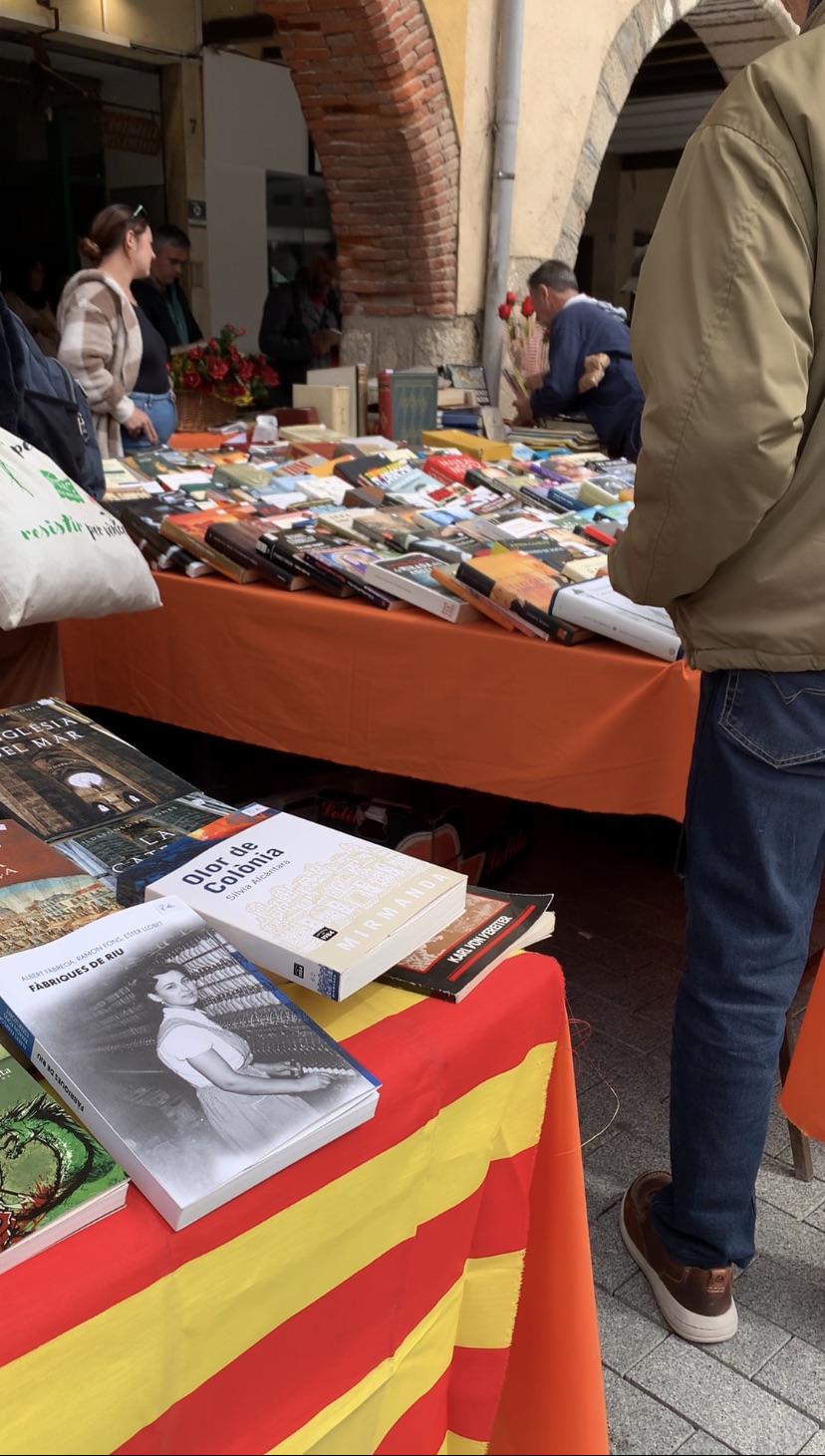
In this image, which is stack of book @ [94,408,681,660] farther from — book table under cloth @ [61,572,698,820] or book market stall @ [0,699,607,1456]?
book market stall @ [0,699,607,1456]

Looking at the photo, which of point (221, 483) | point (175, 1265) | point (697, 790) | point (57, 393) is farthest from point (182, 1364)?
point (221, 483)

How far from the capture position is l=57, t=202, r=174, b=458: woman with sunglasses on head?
4.04m

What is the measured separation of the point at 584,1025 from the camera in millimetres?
2445

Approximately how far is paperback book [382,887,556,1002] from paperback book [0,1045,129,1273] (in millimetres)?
340

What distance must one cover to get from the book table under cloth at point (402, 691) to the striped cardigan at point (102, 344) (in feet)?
4.98

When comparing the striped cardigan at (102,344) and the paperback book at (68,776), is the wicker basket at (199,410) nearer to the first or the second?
the striped cardigan at (102,344)

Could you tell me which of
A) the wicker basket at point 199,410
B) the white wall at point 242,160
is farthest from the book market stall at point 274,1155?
the white wall at point 242,160

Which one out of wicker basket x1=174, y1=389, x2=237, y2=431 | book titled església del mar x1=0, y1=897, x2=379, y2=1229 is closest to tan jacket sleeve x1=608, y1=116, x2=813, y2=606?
book titled església del mar x1=0, y1=897, x2=379, y2=1229

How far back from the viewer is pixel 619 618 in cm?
210

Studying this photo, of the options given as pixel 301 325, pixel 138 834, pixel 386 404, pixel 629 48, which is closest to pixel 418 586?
pixel 138 834

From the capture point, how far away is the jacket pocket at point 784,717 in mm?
1462

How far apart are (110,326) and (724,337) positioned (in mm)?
3259

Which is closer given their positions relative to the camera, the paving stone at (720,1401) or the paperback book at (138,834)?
the paperback book at (138,834)

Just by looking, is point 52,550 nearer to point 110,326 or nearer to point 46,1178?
point 46,1178
